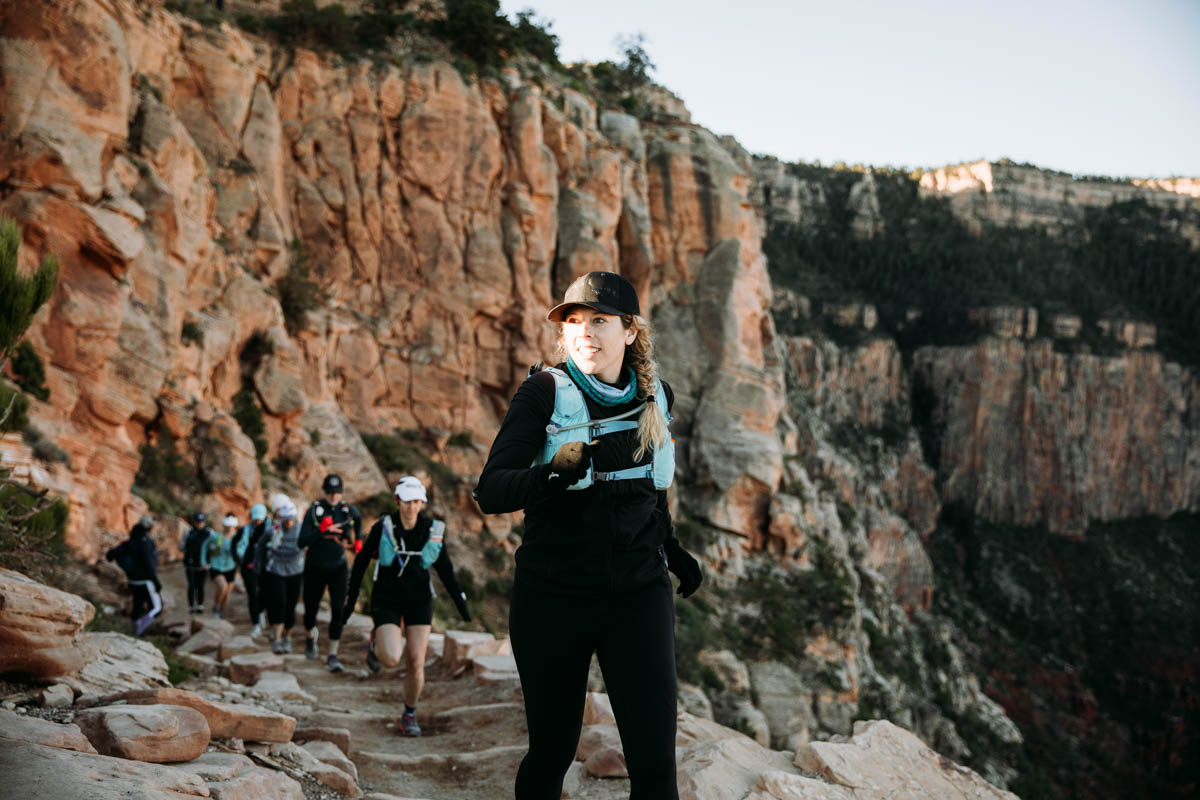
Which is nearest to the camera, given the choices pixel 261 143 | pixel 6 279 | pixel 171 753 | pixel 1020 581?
pixel 171 753

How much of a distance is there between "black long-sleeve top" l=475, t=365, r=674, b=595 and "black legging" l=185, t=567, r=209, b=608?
415 inches

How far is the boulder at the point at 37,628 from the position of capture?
3953mm

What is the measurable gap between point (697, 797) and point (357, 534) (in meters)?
5.35

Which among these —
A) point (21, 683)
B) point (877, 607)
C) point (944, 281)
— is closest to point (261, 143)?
point (21, 683)

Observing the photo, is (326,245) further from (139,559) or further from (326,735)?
(326,735)

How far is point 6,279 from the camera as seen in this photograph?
6.28 m

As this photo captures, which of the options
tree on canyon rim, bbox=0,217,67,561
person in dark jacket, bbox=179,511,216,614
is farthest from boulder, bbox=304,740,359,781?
person in dark jacket, bbox=179,511,216,614

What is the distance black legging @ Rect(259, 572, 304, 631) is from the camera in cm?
892

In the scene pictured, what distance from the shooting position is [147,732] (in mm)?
3400

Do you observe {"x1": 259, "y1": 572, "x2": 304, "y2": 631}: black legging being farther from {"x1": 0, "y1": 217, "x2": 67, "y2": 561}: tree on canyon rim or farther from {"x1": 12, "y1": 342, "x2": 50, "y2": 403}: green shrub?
{"x1": 12, "y1": 342, "x2": 50, "y2": 403}: green shrub

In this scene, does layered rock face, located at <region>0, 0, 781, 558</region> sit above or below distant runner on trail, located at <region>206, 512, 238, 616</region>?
above

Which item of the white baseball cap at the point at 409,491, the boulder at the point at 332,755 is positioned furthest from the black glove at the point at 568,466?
the white baseball cap at the point at 409,491

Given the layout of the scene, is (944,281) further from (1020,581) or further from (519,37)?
(519,37)

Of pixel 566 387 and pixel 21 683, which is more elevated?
pixel 566 387
